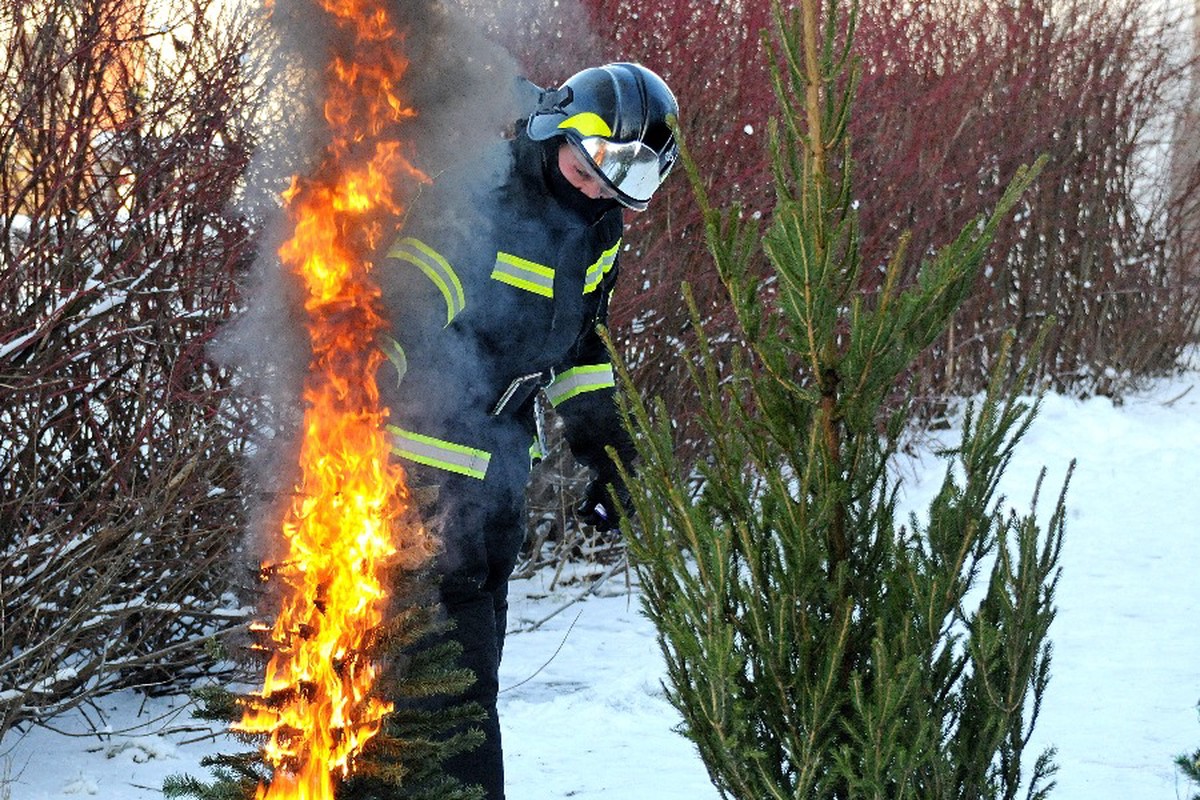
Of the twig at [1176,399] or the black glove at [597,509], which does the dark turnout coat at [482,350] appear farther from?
the twig at [1176,399]

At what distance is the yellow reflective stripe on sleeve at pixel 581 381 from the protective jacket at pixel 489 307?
0.20 meters

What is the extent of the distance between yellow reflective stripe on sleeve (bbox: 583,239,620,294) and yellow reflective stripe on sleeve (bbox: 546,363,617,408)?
10.6 inches

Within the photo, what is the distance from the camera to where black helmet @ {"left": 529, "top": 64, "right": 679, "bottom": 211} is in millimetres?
3457

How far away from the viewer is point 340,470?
263 centimetres

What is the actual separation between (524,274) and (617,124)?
0.44 metres

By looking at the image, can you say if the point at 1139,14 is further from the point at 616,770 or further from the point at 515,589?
the point at 616,770

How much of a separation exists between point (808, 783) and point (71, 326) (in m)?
2.93

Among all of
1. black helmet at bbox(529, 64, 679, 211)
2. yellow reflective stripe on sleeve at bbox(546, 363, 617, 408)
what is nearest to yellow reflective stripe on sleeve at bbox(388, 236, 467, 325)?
black helmet at bbox(529, 64, 679, 211)

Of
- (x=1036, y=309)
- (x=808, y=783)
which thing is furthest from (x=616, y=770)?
(x=1036, y=309)

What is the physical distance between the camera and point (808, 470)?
259 centimetres

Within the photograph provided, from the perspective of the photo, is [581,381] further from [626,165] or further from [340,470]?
[340,470]

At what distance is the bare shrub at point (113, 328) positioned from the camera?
13.5 ft

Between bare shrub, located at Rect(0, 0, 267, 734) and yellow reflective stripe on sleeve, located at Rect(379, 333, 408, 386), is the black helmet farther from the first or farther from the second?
bare shrub, located at Rect(0, 0, 267, 734)

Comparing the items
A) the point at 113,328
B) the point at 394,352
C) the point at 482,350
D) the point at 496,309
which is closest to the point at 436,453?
the point at 482,350
